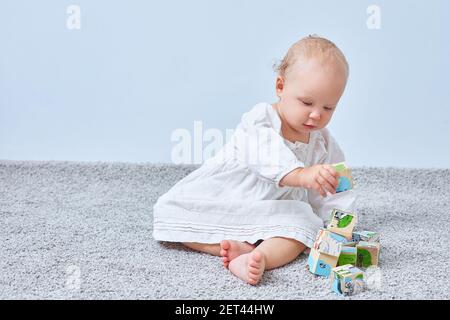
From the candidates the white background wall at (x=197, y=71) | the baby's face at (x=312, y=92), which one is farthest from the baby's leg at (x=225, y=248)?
the white background wall at (x=197, y=71)

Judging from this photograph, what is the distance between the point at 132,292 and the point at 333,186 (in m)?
0.34

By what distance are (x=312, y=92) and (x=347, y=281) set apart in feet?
1.06

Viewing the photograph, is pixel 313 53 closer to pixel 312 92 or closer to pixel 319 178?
pixel 312 92

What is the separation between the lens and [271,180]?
115 cm

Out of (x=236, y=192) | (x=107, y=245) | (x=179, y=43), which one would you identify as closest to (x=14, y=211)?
(x=107, y=245)

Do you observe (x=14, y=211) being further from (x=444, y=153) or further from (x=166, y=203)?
(x=444, y=153)

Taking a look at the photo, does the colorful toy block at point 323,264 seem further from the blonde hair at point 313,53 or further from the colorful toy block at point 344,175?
the blonde hair at point 313,53

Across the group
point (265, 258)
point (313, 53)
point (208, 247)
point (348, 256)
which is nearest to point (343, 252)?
point (348, 256)

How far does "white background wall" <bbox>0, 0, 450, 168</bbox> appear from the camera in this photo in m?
1.76

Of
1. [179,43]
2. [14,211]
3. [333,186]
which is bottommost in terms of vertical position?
[14,211]

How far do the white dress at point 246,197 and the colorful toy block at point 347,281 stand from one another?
0.16m

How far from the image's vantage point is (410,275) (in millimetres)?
1059

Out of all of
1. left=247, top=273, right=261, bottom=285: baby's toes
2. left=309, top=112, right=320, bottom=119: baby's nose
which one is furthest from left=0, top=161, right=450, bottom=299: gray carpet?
left=309, top=112, right=320, bottom=119: baby's nose
